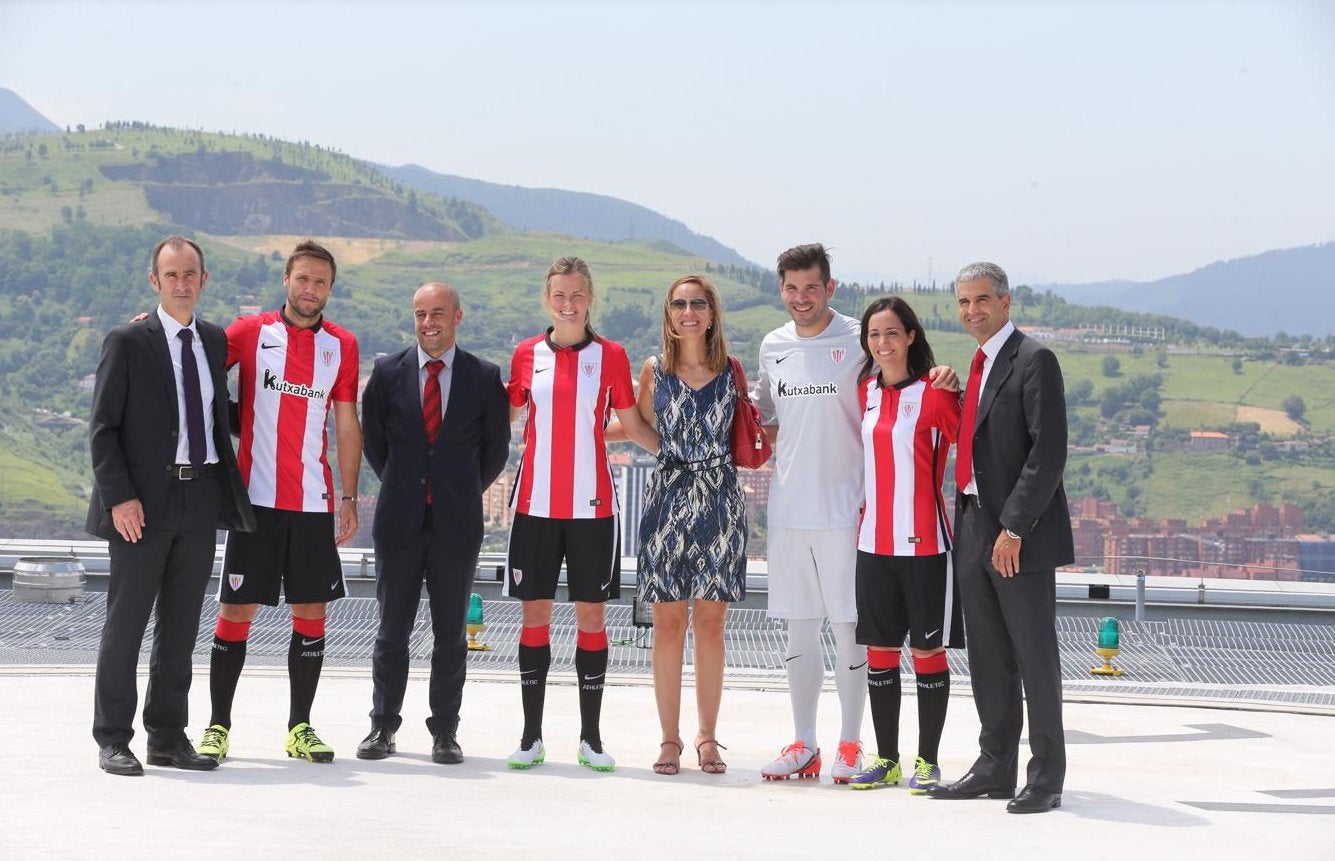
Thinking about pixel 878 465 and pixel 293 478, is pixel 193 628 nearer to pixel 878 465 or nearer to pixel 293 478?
pixel 293 478

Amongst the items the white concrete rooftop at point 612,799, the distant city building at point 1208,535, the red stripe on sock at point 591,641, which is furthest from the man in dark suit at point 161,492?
the distant city building at point 1208,535

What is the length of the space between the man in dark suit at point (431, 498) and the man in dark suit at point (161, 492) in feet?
1.95

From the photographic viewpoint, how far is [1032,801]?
5.15m

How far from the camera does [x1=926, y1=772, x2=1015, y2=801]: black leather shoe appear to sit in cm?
536

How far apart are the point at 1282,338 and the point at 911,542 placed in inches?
4868

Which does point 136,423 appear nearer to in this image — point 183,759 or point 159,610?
point 159,610

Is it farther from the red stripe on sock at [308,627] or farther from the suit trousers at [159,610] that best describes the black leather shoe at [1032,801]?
the suit trousers at [159,610]

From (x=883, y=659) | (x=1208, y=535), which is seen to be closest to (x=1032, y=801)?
(x=883, y=659)

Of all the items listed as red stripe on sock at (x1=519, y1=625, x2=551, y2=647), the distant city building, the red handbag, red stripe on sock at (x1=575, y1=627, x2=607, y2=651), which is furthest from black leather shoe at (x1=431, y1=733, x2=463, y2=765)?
the distant city building

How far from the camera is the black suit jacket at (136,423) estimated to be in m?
5.43

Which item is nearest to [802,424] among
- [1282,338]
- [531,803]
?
[531,803]

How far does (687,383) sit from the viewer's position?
19.2ft

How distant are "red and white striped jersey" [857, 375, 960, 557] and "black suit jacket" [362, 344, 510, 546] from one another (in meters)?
1.45

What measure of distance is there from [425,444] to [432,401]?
0.17 m
